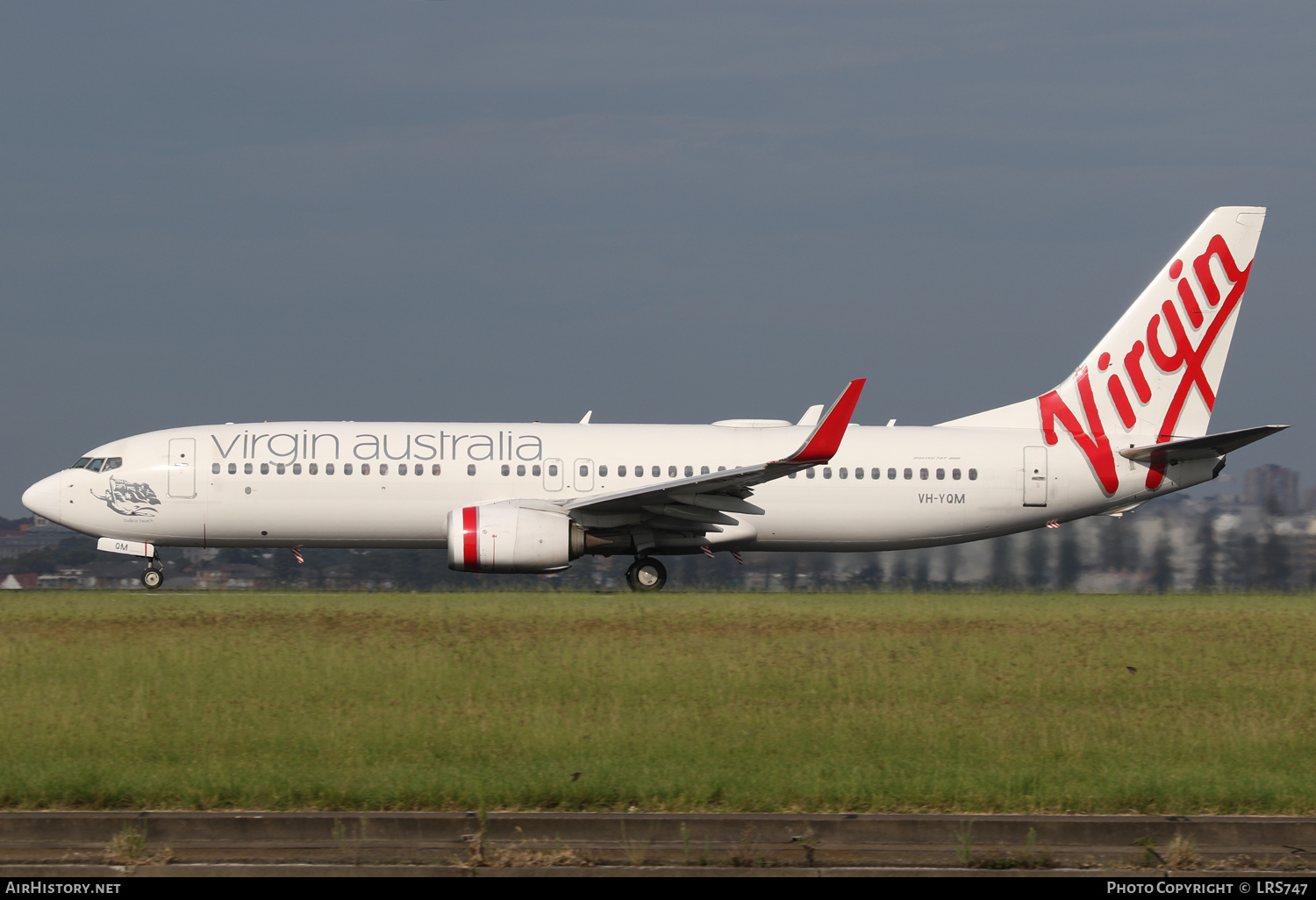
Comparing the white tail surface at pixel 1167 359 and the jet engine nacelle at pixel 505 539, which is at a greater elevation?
the white tail surface at pixel 1167 359

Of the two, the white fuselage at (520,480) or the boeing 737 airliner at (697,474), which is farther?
the white fuselage at (520,480)

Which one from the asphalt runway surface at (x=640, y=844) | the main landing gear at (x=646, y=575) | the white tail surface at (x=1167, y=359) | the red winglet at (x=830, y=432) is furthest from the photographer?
the white tail surface at (x=1167, y=359)

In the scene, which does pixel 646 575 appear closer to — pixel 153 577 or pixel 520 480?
pixel 520 480

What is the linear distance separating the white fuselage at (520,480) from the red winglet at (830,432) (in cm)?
278

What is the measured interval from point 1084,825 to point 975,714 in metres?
4.40

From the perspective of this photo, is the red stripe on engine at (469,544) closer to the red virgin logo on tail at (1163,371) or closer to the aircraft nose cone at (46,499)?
the aircraft nose cone at (46,499)

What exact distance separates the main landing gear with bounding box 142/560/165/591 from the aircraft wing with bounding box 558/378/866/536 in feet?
27.7

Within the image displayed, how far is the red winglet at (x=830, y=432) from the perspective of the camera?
86.4 feet

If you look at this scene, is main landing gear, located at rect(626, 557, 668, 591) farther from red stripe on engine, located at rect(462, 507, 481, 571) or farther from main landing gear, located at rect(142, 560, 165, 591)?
main landing gear, located at rect(142, 560, 165, 591)

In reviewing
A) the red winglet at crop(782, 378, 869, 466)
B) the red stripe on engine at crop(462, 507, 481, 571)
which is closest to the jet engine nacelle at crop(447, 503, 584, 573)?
the red stripe on engine at crop(462, 507, 481, 571)

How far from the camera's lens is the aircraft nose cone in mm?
29156

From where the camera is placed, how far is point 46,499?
2920cm

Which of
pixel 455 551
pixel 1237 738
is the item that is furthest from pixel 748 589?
pixel 1237 738

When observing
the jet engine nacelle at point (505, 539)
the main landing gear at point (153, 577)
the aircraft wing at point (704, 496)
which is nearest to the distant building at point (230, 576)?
the main landing gear at point (153, 577)
